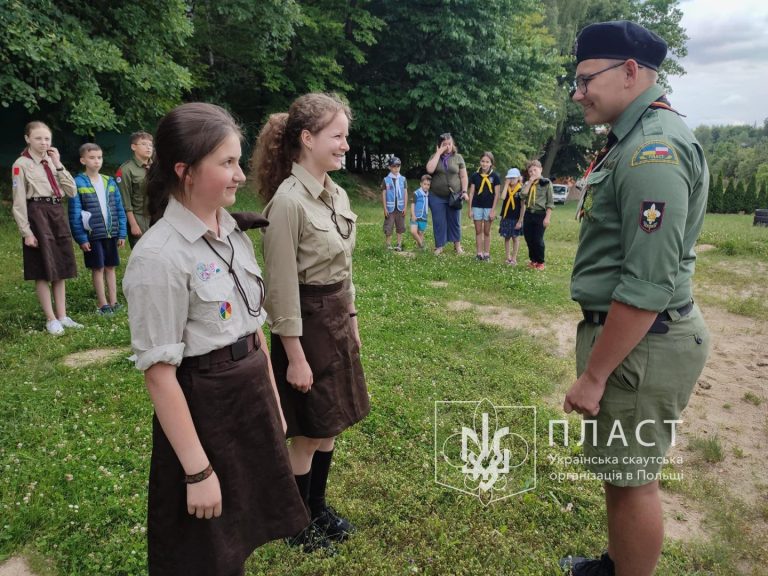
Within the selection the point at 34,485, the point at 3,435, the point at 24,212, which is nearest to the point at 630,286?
the point at 34,485

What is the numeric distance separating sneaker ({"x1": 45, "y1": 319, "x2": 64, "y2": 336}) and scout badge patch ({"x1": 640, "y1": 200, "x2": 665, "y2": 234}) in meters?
5.73

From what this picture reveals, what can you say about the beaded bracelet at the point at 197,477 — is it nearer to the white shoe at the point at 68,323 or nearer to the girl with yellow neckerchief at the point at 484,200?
the white shoe at the point at 68,323

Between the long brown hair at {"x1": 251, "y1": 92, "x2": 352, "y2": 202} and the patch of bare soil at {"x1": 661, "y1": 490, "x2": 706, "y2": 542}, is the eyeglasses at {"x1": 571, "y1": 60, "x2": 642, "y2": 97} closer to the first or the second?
the long brown hair at {"x1": 251, "y1": 92, "x2": 352, "y2": 202}

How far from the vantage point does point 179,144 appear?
5.59ft

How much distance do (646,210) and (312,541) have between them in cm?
225

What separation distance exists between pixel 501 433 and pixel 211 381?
8.72 ft

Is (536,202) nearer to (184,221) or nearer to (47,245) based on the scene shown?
(47,245)

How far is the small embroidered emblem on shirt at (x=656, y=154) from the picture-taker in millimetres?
1795

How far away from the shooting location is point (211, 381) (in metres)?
1.76

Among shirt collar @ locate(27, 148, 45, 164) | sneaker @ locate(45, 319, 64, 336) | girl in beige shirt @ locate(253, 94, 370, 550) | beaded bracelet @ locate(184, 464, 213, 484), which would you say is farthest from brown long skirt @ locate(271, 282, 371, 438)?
shirt collar @ locate(27, 148, 45, 164)

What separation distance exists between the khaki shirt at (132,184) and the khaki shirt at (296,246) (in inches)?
164

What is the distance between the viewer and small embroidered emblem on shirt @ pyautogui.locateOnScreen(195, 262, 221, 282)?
1.69 m

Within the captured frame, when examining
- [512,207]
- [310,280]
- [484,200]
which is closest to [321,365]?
[310,280]

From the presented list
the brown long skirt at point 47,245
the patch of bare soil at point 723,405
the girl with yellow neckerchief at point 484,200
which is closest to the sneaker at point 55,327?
the brown long skirt at point 47,245
